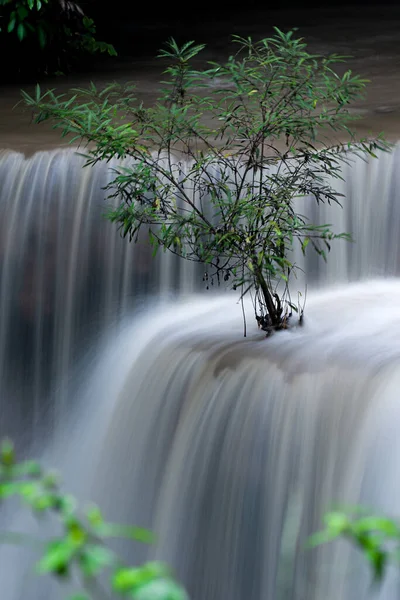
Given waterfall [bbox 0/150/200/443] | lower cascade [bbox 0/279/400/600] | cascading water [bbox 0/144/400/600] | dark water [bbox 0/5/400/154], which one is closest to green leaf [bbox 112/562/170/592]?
cascading water [bbox 0/144/400/600]

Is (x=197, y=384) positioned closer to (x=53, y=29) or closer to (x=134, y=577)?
(x=134, y=577)

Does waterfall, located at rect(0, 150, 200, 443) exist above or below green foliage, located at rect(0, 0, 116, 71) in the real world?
below

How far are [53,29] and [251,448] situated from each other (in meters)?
4.55

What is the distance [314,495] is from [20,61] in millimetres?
5101

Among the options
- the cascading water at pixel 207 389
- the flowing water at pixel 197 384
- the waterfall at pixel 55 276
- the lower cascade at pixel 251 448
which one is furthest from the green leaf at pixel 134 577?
the waterfall at pixel 55 276

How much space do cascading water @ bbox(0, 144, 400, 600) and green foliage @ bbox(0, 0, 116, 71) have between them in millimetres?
1964

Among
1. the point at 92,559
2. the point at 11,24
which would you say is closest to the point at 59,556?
the point at 92,559

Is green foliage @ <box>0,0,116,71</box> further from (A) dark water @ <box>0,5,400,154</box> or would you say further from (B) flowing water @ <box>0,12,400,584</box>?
(B) flowing water @ <box>0,12,400,584</box>

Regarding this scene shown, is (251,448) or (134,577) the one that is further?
(251,448)

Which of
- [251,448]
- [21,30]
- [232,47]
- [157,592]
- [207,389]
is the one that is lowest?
[251,448]

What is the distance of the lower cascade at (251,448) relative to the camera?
336 centimetres

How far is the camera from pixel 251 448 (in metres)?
3.64

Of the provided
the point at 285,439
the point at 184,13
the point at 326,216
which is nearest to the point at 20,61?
the point at 184,13

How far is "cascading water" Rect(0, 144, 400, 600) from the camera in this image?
3.44 m
